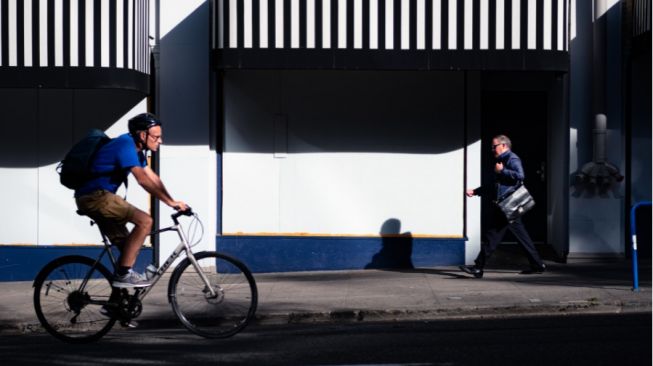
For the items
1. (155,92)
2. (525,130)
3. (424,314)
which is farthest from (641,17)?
(155,92)

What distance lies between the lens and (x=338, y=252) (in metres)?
14.3

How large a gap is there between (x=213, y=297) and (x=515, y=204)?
490 centimetres

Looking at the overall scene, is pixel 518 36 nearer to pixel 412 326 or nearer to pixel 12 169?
pixel 412 326

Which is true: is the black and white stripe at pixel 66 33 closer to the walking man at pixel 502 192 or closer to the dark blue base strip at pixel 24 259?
the dark blue base strip at pixel 24 259

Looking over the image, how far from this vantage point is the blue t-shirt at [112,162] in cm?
866

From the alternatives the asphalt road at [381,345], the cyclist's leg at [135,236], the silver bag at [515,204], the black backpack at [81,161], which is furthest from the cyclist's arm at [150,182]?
the silver bag at [515,204]

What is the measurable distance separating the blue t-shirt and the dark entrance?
7390 millimetres

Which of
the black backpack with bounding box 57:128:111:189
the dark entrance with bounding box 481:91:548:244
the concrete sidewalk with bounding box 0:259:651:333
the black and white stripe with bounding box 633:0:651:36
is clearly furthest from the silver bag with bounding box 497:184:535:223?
the black backpack with bounding box 57:128:111:189

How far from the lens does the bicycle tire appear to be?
890 cm

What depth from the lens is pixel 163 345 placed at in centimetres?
876

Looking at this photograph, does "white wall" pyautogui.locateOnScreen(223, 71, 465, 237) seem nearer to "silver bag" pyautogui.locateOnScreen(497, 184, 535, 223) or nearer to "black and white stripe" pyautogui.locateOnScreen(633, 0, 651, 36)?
"silver bag" pyautogui.locateOnScreen(497, 184, 535, 223)

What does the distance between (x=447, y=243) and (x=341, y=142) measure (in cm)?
185

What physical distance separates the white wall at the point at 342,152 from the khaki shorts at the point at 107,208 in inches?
214

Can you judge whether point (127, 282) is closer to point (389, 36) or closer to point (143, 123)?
point (143, 123)
